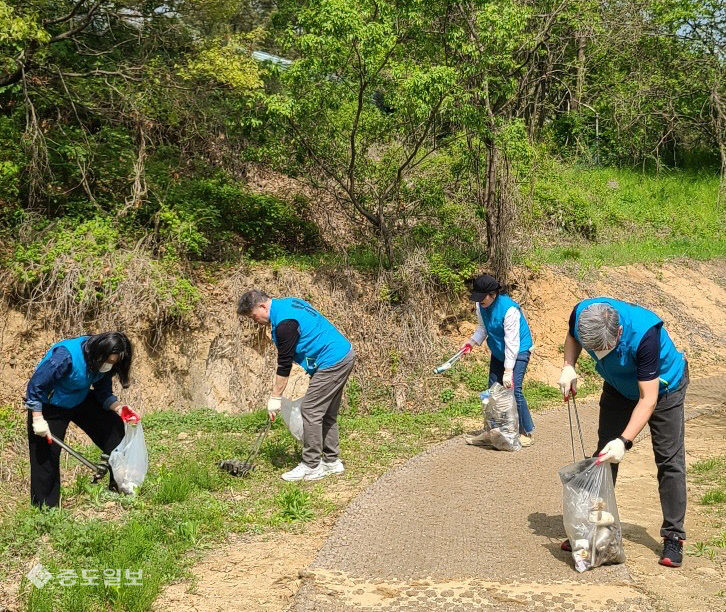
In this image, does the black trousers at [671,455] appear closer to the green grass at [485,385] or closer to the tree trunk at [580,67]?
the green grass at [485,385]

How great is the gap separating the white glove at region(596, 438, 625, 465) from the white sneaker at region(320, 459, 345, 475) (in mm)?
2878

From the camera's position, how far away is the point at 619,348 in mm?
4867

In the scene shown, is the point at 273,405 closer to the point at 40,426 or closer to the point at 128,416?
the point at 128,416

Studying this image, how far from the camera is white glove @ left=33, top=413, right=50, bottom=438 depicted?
18.9ft

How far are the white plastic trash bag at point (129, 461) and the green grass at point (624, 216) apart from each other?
8700mm

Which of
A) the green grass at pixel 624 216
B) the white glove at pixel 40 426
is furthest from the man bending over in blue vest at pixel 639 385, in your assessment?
the green grass at pixel 624 216

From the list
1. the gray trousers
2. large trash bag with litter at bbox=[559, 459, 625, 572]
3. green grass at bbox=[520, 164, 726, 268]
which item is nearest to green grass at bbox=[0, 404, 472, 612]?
the gray trousers

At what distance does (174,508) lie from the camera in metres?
6.02

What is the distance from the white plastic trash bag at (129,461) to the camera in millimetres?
6188

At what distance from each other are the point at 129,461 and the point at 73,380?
2.77 feet

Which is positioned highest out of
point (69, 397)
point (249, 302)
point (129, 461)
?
point (249, 302)

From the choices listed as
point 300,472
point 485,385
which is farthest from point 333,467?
point 485,385

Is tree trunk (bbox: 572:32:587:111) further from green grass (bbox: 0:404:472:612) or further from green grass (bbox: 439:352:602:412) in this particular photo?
green grass (bbox: 0:404:472:612)

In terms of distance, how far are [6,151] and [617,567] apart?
9.92 m
